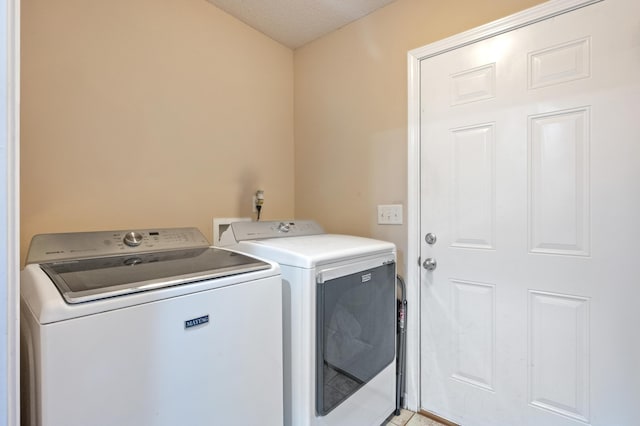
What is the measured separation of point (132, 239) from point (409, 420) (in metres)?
1.72

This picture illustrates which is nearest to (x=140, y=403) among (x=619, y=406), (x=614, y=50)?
(x=619, y=406)

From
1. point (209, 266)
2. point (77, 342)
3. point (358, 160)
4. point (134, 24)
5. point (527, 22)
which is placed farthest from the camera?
point (358, 160)

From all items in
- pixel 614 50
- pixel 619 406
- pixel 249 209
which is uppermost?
pixel 614 50

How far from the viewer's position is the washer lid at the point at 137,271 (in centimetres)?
83

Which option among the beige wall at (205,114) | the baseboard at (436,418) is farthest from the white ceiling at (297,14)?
the baseboard at (436,418)

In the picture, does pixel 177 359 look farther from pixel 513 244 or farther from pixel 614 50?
pixel 614 50

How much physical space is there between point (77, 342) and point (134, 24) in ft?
5.09

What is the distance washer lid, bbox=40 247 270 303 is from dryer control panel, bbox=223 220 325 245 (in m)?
0.22

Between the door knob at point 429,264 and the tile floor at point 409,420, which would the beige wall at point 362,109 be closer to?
the door knob at point 429,264

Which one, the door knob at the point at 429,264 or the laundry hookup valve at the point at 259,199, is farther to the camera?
the laundry hookup valve at the point at 259,199

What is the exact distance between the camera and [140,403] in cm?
83

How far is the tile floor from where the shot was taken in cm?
168

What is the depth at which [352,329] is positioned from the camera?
143 centimetres

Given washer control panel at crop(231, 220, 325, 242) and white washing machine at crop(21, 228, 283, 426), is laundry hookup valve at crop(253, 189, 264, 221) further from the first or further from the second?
white washing machine at crop(21, 228, 283, 426)
